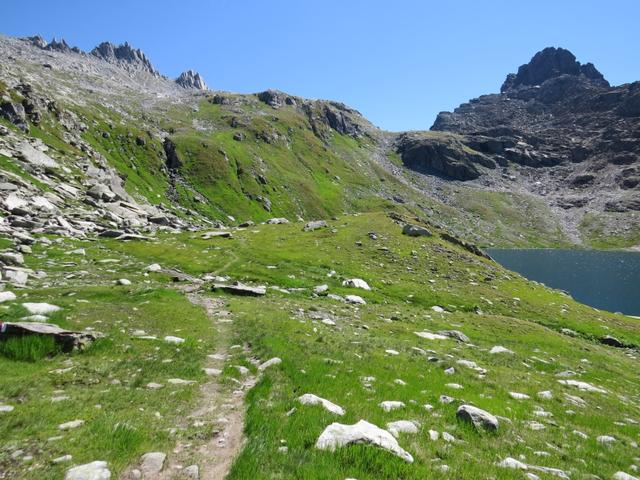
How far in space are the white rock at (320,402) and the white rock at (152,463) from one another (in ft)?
13.3

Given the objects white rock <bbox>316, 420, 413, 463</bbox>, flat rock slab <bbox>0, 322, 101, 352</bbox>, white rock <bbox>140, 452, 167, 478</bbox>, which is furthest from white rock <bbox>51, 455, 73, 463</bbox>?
flat rock slab <bbox>0, 322, 101, 352</bbox>

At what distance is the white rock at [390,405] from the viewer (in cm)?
1133

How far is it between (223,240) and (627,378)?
4902 centimetres

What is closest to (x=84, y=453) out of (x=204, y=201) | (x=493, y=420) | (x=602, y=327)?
(x=493, y=420)

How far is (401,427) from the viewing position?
32.1 ft

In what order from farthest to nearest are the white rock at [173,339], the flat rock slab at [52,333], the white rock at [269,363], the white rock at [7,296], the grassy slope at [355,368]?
the white rock at [7,296] < the white rock at [173,339] < the white rock at [269,363] < the flat rock slab at [52,333] < the grassy slope at [355,368]

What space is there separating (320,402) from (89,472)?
→ 18.9 ft

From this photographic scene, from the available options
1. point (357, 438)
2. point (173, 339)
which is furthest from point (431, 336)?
point (357, 438)

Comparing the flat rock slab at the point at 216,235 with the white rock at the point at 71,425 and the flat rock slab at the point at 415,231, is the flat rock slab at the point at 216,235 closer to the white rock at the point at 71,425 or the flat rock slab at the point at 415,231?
the flat rock slab at the point at 415,231

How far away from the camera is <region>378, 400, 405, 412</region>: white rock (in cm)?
1133

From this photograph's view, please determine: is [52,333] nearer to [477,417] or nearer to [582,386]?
[477,417]

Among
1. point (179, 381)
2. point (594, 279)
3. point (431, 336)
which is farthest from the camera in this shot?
point (594, 279)

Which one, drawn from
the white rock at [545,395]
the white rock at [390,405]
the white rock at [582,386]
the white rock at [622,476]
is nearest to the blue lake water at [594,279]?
the white rock at [582,386]

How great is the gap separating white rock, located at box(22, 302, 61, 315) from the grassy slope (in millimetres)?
781
